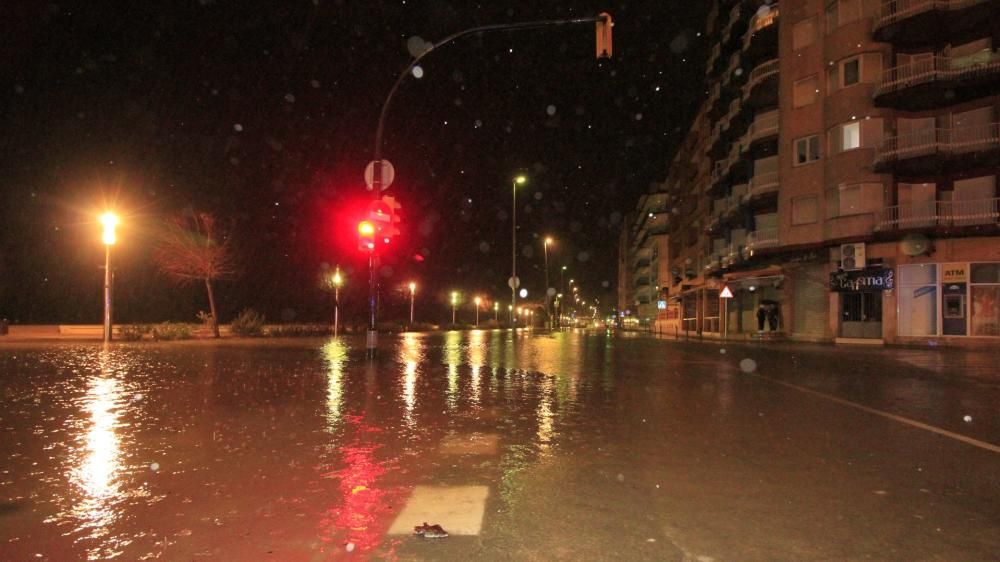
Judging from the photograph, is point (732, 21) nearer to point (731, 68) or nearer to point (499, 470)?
point (731, 68)

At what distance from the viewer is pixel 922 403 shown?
34.8 ft

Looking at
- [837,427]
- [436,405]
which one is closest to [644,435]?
[837,427]

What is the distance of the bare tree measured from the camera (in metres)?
31.3

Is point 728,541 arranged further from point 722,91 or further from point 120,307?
point 120,307

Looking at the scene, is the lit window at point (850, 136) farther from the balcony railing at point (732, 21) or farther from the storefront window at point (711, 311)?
the storefront window at point (711, 311)

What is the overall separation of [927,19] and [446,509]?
33.1m

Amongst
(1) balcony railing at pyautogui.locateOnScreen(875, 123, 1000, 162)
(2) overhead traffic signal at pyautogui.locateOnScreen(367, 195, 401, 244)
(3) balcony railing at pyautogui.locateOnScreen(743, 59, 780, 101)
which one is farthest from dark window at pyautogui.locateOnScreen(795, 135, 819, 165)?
(2) overhead traffic signal at pyautogui.locateOnScreen(367, 195, 401, 244)

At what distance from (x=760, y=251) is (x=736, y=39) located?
53.0 feet

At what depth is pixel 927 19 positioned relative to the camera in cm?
2870

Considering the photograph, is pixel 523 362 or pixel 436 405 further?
pixel 523 362

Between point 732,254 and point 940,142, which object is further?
point 732,254

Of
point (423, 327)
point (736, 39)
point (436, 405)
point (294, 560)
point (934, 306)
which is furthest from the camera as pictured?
point (423, 327)

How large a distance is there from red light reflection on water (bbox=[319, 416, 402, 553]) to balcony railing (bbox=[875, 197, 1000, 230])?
29869 mm

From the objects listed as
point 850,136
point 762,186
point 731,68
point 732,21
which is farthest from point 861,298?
point 732,21
